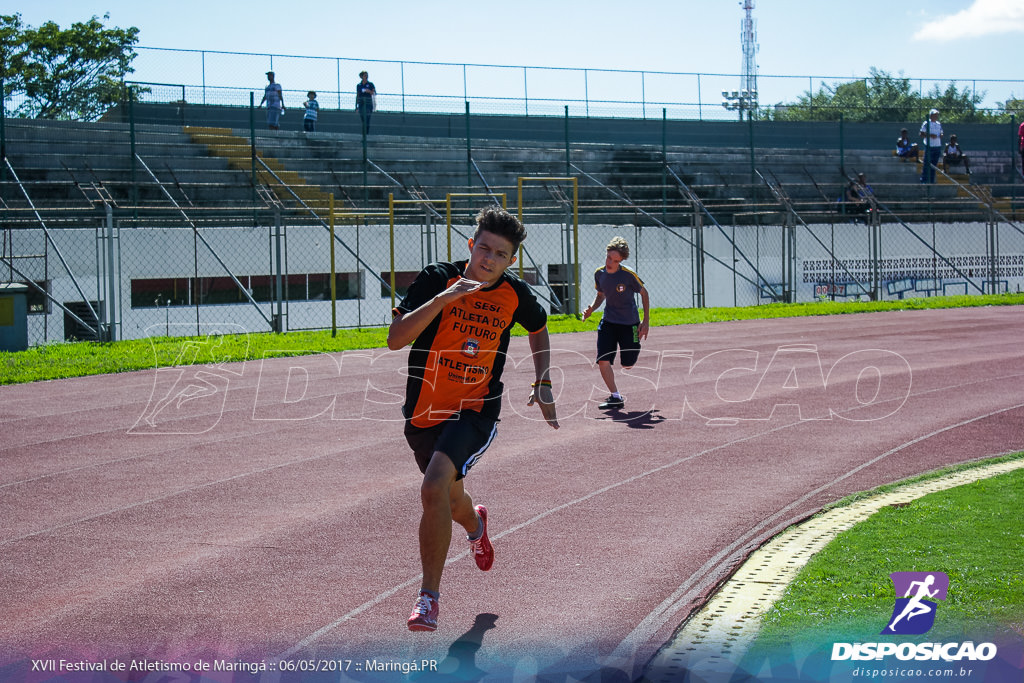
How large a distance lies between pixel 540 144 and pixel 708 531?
32401mm

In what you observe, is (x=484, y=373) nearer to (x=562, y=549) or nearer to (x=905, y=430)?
(x=562, y=549)

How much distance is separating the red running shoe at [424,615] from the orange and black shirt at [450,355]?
3.16 ft

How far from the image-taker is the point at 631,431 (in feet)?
35.8

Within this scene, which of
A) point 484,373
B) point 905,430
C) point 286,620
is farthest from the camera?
point 905,430

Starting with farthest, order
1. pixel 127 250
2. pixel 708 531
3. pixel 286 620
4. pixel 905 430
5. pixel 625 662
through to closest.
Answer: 1. pixel 127 250
2. pixel 905 430
3. pixel 708 531
4. pixel 286 620
5. pixel 625 662

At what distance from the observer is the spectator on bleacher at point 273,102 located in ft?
111

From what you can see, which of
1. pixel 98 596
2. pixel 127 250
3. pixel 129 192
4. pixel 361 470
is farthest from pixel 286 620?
pixel 129 192

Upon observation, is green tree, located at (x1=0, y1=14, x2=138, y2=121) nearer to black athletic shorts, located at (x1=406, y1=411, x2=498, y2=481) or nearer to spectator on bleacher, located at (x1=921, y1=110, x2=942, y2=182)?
spectator on bleacher, located at (x1=921, y1=110, x2=942, y2=182)

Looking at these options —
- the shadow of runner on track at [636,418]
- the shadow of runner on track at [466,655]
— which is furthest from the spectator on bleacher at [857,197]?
the shadow of runner on track at [466,655]

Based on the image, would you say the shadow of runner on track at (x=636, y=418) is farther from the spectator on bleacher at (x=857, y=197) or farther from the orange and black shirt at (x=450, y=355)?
the spectator on bleacher at (x=857, y=197)

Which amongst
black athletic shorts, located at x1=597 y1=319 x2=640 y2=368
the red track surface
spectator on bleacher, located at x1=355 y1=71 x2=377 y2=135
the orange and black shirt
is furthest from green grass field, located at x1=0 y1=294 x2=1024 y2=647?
spectator on bleacher, located at x1=355 y1=71 x2=377 y2=135

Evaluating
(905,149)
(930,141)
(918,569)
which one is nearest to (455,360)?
(918,569)

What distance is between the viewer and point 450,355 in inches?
224

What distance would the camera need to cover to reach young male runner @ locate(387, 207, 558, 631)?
533cm
